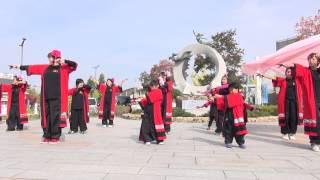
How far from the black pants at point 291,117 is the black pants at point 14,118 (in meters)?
7.36

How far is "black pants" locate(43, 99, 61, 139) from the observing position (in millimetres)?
9023

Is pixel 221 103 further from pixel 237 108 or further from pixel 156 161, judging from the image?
pixel 156 161

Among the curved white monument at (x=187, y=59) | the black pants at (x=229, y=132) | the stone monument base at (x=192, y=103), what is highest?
the curved white monument at (x=187, y=59)

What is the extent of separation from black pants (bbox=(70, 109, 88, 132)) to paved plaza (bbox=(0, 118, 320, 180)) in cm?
338

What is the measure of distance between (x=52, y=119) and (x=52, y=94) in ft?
1.64

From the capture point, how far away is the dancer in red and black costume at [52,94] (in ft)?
29.6

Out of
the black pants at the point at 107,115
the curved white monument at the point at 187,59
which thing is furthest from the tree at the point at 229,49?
the black pants at the point at 107,115

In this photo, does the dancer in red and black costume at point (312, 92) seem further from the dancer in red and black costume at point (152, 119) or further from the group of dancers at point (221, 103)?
the dancer in red and black costume at point (152, 119)

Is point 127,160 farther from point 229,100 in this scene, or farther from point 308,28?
point 308,28

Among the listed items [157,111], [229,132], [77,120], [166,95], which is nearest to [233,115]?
[229,132]

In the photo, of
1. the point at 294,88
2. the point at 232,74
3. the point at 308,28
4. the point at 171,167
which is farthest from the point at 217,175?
the point at 232,74

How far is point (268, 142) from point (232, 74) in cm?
2886

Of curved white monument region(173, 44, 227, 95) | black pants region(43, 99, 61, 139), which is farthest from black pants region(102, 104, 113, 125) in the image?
curved white monument region(173, 44, 227, 95)

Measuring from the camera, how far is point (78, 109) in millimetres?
12586
